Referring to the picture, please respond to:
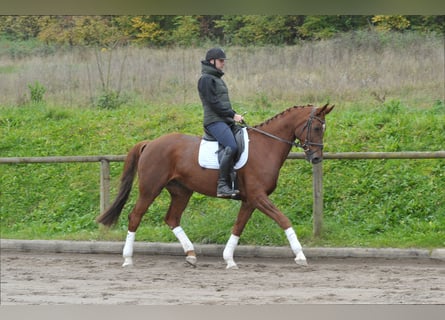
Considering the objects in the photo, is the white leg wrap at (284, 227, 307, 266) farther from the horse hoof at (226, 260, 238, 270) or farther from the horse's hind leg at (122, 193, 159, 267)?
the horse's hind leg at (122, 193, 159, 267)

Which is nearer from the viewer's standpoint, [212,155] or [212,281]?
[212,281]

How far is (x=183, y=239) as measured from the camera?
793 cm

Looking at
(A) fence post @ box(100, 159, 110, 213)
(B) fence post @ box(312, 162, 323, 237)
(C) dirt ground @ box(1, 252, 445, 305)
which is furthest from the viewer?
(A) fence post @ box(100, 159, 110, 213)

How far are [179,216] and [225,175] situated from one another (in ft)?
2.50

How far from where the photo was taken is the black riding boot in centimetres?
760

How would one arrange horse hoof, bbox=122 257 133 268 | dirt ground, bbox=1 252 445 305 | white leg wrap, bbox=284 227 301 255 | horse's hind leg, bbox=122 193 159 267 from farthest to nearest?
1. horse's hind leg, bbox=122 193 159 267
2. horse hoof, bbox=122 257 133 268
3. white leg wrap, bbox=284 227 301 255
4. dirt ground, bbox=1 252 445 305

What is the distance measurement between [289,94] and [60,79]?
349cm

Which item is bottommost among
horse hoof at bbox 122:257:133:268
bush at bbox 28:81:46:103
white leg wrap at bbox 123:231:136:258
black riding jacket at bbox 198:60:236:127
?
horse hoof at bbox 122:257:133:268

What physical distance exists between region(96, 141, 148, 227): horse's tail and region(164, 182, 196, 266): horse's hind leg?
42 centimetres

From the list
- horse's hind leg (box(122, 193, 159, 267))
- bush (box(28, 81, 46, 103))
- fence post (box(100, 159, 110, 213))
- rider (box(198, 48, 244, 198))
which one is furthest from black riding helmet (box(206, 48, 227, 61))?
bush (box(28, 81, 46, 103))

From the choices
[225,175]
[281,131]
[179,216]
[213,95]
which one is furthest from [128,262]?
[281,131]

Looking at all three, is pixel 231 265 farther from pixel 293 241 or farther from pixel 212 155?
pixel 212 155

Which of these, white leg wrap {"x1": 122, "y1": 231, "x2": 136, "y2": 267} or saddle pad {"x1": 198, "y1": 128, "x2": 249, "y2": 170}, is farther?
white leg wrap {"x1": 122, "y1": 231, "x2": 136, "y2": 267}

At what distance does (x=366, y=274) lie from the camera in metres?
7.22
